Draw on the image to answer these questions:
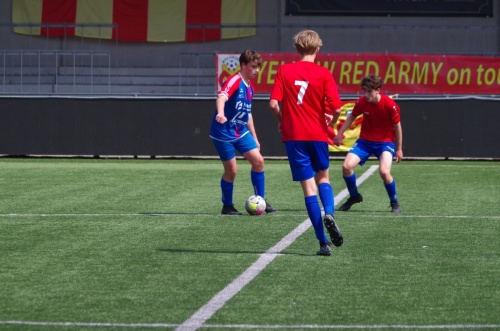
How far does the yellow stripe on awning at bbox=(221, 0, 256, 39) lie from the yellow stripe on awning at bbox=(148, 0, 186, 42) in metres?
1.25

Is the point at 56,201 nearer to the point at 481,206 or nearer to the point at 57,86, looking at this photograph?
the point at 481,206

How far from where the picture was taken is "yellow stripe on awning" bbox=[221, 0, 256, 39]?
3434 cm

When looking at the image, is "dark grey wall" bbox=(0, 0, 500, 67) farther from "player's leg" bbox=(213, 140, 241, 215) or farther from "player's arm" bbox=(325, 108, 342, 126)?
"player's arm" bbox=(325, 108, 342, 126)

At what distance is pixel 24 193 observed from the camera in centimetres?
1593

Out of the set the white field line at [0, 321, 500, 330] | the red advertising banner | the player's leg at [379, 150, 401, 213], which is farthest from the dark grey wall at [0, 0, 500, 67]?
the white field line at [0, 321, 500, 330]

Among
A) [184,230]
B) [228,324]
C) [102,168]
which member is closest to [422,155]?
[102,168]

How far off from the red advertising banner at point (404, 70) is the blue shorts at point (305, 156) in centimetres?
2107

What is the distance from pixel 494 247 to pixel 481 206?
430 cm

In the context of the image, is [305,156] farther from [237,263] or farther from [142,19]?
[142,19]

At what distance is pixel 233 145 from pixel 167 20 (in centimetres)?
2199

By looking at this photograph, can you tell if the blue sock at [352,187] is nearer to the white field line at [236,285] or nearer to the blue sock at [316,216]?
the white field line at [236,285]

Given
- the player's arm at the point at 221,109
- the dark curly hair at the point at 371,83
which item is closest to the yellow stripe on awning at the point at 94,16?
the dark curly hair at the point at 371,83

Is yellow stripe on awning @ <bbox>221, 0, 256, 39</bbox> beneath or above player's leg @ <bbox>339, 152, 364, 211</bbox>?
above

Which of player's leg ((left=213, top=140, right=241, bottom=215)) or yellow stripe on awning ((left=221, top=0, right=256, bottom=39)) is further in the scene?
yellow stripe on awning ((left=221, top=0, right=256, bottom=39))
